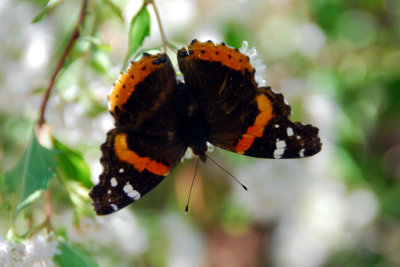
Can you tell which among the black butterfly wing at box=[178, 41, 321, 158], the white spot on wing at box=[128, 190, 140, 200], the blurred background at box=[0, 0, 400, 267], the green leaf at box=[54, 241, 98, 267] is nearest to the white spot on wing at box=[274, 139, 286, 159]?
the black butterfly wing at box=[178, 41, 321, 158]

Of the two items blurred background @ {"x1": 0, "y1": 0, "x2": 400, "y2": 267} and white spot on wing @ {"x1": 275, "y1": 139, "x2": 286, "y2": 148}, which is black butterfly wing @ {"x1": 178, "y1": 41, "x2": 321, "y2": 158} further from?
blurred background @ {"x1": 0, "y1": 0, "x2": 400, "y2": 267}

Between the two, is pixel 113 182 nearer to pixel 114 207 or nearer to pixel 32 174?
pixel 114 207

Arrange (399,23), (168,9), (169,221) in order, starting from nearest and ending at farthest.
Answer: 1. (168,9)
2. (399,23)
3. (169,221)

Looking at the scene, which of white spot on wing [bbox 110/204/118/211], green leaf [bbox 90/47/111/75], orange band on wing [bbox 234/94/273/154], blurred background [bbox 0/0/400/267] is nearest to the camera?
white spot on wing [bbox 110/204/118/211]

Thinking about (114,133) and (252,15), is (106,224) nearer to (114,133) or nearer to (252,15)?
(114,133)

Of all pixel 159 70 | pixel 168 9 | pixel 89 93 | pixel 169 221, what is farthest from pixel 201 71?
pixel 169 221

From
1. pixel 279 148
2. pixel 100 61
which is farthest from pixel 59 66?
pixel 279 148
